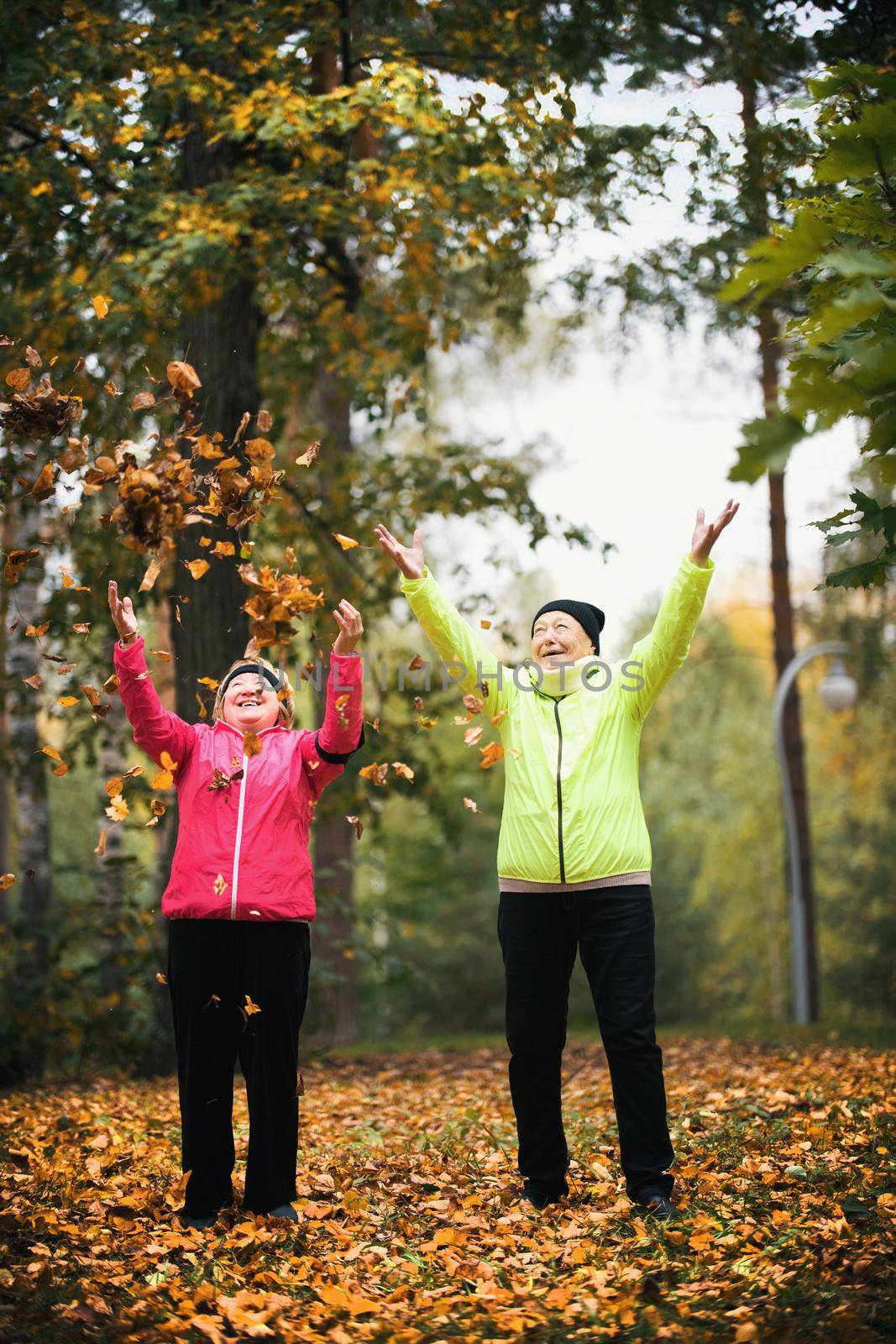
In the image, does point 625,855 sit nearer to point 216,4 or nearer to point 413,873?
point 216,4

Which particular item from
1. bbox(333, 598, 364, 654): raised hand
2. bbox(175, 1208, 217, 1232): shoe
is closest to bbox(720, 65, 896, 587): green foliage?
bbox(333, 598, 364, 654): raised hand

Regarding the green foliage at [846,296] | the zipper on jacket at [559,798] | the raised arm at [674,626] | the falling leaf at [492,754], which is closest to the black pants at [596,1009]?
the zipper on jacket at [559,798]

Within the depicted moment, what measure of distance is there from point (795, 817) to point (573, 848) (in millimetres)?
12032

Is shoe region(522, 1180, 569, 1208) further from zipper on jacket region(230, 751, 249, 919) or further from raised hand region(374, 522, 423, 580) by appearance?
raised hand region(374, 522, 423, 580)

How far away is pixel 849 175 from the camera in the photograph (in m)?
3.31

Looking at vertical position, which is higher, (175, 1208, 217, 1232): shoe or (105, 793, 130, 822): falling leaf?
(105, 793, 130, 822): falling leaf

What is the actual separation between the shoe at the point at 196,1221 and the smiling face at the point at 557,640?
7.39ft

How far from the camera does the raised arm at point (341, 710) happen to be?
4484 mm

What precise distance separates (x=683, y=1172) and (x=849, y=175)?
3.55 metres

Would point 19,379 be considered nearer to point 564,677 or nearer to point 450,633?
point 450,633

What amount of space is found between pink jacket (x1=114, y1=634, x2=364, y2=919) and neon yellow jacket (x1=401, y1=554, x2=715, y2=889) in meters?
0.50

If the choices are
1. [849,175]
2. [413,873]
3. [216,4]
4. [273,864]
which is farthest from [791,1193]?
[413,873]

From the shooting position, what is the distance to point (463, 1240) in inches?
167

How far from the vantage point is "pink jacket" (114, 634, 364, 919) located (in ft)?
14.5
